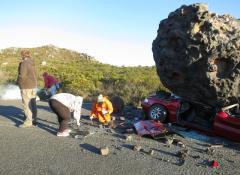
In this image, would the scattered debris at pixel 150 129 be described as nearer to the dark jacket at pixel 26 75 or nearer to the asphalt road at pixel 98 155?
the asphalt road at pixel 98 155

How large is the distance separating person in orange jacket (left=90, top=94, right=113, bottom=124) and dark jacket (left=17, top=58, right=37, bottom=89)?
1.92 metres

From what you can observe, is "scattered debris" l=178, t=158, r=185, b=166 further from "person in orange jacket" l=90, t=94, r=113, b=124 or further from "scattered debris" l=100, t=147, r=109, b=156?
"person in orange jacket" l=90, t=94, r=113, b=124

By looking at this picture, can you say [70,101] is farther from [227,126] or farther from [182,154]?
[227,126]

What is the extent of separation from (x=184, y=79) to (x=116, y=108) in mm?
3856

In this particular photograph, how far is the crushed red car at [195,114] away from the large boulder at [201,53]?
1.22ft

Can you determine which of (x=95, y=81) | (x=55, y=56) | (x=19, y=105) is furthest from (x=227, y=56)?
(x=55, y=56)

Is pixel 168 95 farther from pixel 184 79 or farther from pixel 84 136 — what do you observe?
pixel 84 136

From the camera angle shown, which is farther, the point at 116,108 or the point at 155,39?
the point at 116,108

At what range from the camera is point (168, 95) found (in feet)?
44.7

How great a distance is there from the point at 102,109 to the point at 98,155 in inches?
149

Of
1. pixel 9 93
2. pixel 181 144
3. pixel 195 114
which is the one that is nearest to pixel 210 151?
pixel 181 144

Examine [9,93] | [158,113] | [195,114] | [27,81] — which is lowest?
[9,93]

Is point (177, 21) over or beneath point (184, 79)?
over

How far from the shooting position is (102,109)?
42.5ft
